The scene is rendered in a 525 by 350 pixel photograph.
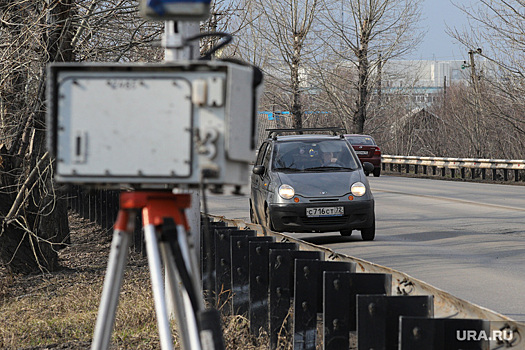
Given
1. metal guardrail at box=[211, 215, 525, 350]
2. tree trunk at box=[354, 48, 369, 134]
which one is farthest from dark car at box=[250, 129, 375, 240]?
tree trunk at box=[354, 48, 369, 134]

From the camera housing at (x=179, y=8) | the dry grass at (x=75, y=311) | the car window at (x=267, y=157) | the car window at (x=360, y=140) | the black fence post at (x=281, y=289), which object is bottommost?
the dry grass at (x=75, y=311)

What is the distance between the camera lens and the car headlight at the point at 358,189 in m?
12.9

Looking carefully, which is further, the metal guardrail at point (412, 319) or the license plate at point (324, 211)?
the license plate at point (324, 211)

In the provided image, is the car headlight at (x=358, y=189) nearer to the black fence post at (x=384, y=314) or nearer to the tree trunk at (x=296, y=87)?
the black fence post at (x=384, y=314)

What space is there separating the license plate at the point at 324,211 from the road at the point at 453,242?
538 mm

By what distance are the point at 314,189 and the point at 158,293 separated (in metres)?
9.97

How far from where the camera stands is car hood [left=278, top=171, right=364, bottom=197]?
42.1 feet

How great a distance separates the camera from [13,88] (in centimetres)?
1004

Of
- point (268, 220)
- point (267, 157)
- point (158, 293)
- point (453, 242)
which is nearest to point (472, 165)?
point (267, 157)

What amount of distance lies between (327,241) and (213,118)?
35.2 feet

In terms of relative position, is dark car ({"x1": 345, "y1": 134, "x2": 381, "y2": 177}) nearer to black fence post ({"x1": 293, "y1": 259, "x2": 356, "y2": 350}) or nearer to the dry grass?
the dry grass

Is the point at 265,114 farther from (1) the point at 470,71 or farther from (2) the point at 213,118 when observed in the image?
(2) the point at 213,118

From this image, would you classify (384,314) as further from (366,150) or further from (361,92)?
(361,92)

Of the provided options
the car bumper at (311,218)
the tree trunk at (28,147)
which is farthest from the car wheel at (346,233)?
the tree trunk at (28,147)
